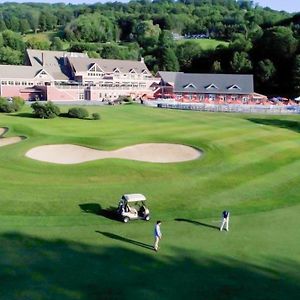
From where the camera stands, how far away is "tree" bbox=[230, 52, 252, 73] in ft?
449

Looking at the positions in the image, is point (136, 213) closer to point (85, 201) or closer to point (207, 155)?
point (85, 201)

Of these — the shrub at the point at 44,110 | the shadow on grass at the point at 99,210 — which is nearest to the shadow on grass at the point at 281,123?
the shrub at the point at 44,110

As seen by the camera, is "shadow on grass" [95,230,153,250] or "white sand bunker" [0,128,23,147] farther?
"white sand bunker" [0,128,23,147]

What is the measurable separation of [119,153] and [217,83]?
3089 inches

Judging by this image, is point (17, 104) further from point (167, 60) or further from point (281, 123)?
point (167, 60)

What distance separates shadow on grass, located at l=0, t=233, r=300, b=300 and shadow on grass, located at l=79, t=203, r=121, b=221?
4109 millimetres

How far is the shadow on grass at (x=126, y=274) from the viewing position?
60.0 feet

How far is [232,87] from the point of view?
116 metres

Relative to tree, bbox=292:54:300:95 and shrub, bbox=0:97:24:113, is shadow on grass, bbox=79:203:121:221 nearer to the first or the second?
shrub, bbox=0:97:24:113

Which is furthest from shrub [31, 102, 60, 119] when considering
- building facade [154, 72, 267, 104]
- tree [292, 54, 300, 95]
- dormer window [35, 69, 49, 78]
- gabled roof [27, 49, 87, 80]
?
tree [292, 54, 300, 95]

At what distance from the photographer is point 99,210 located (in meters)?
28.1

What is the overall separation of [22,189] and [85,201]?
4.95 meters


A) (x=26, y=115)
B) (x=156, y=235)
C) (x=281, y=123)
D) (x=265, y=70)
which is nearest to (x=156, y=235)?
(x=156, y=235)

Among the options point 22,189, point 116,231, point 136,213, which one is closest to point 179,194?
point 136,213
